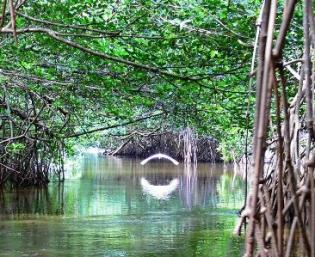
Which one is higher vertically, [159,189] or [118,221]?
[159,189]

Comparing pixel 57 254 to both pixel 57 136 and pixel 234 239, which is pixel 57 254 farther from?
pixel 57 136

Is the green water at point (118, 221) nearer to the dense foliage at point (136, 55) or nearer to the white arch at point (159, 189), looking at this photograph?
the white arch at point (159, 189)

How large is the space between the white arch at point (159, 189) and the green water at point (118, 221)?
0.53 feet

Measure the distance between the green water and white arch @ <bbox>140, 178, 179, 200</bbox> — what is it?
16cm

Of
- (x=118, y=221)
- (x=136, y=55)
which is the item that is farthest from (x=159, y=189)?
(x=136, y=55)

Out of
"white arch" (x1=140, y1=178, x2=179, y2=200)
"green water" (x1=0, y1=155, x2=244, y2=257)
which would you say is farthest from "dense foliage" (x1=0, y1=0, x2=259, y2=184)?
"white arch" (x1=140, y1=178, x2=179, y2=200)

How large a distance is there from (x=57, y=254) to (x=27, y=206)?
5031 mm

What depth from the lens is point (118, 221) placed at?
924 cm

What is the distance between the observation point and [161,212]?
10500 mm

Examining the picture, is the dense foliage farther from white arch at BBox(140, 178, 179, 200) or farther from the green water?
white arch at BBox(140, 178, 179, 200)

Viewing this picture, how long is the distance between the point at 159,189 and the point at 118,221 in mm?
5873

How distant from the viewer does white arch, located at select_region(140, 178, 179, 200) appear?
13.7m

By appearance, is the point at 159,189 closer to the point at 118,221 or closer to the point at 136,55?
the point at 118,221

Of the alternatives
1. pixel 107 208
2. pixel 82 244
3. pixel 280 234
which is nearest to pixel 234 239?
pixel 82 244
